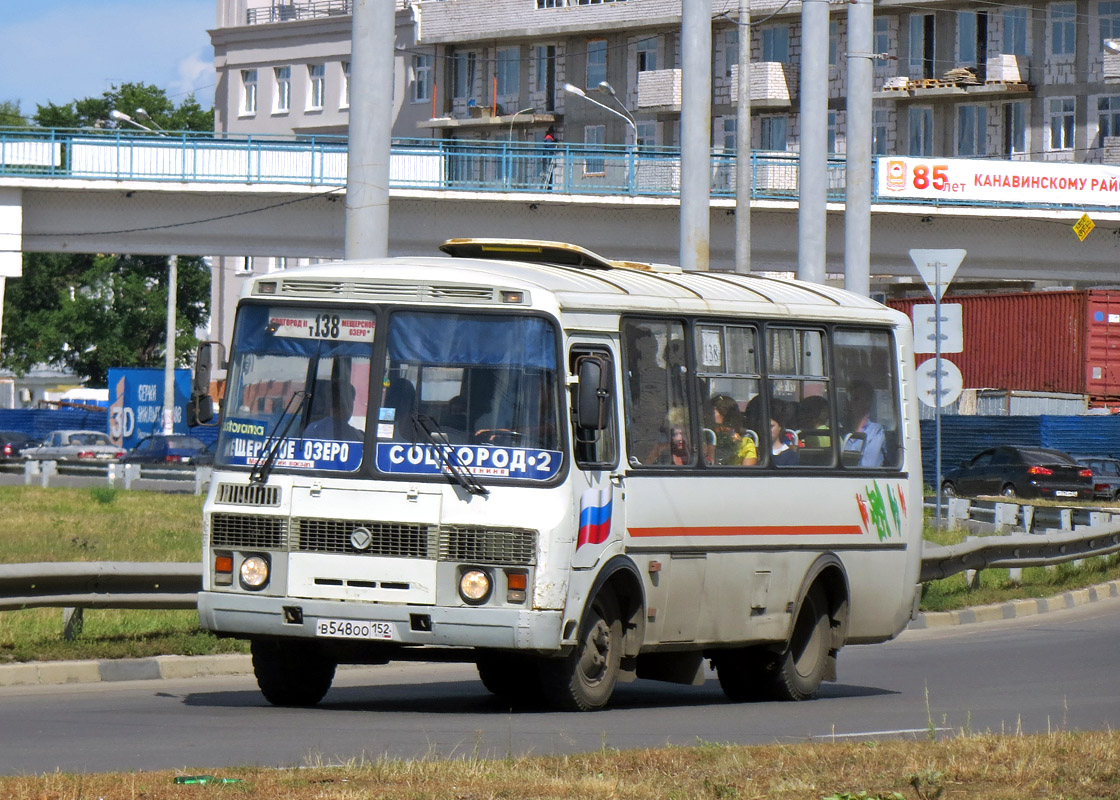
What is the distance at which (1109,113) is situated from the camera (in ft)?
224

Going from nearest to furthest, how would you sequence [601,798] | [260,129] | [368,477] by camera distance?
[601,798], [368,477], [260,129]

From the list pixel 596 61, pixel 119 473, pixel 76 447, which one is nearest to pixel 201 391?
pixel 119 473

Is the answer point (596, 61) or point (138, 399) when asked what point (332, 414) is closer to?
point (138, 399)

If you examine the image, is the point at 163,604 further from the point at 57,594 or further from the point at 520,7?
the point at 520,7

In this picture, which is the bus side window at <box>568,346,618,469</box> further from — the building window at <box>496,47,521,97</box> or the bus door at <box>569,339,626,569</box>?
the building window at <box>496,47,521,97</box>

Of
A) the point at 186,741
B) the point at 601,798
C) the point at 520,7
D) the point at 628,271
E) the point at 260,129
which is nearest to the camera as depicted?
the point at 601,798

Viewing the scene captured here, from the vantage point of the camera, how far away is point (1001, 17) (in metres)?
69.8

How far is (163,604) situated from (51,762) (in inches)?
221

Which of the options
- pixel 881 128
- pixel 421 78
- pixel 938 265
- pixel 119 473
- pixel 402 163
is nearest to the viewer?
pixel 938 265

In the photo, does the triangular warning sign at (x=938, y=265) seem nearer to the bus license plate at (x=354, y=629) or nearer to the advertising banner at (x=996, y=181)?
the bus license plate at (x=354, y=629)

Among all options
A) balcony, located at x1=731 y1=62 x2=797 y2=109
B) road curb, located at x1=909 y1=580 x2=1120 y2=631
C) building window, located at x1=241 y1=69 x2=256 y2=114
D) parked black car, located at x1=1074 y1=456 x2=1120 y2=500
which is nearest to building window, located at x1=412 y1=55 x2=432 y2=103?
building window, located at x1=241 y1=69 x2=256 y2=114

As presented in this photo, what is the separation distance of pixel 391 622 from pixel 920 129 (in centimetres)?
6467

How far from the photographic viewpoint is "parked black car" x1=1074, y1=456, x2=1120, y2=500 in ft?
144

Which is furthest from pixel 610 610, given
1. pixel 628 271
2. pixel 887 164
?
pixel 887 164
